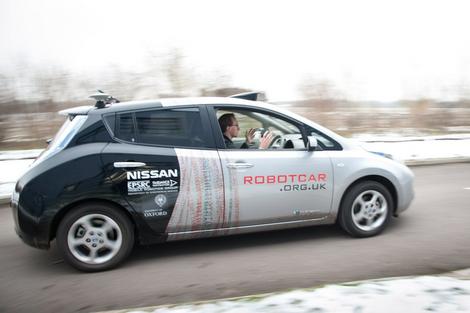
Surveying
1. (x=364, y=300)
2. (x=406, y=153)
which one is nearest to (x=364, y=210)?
(x=364, y=300)

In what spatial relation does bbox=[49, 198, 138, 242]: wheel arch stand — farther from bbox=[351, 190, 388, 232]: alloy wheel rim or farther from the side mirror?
bbox=[351, 190, 388, 232]: alloy wheel rim

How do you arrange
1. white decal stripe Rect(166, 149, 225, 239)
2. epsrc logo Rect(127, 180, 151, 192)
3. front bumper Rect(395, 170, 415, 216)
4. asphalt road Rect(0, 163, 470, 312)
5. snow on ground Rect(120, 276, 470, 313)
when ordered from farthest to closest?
front bumper Rect(395, 170, 415, 216)
white decal stripe Rect(166, 149, 225, 239)
epsrc logo Rect(127, 180, 151, 192)
asphalt road Rect(0, 163, 470, 312)
snow on ground Rect(120, 276, 470, 313)

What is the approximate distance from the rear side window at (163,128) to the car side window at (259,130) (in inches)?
14.4

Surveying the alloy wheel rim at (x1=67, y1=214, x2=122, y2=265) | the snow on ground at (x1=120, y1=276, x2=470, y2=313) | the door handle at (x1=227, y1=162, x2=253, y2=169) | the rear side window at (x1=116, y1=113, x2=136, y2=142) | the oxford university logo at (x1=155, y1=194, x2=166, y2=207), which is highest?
the rear side window at (x1=116, y1=113, x2=136, y2=142)

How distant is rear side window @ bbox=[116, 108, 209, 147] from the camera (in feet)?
15.3

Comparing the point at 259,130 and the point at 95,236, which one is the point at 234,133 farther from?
the point at 95,236

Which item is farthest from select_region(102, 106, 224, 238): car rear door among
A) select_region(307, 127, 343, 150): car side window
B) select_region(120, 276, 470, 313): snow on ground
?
select_region(120, 276, 470, 313): snow on ground

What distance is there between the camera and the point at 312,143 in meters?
4.94

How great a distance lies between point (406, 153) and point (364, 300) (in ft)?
29.8

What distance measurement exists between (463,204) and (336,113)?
1009 cm

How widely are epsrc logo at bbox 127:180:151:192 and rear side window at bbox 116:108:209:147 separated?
0.41 metres

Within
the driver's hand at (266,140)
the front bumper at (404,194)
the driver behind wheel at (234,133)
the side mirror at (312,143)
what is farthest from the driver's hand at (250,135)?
the front bumper at (404,194)

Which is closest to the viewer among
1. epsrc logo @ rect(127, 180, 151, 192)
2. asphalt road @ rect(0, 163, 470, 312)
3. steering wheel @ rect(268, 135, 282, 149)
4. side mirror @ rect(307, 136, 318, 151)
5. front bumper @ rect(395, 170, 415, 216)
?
asphalt road @ rect(0, 163, 470, 312)

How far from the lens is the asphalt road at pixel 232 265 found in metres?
4.01
